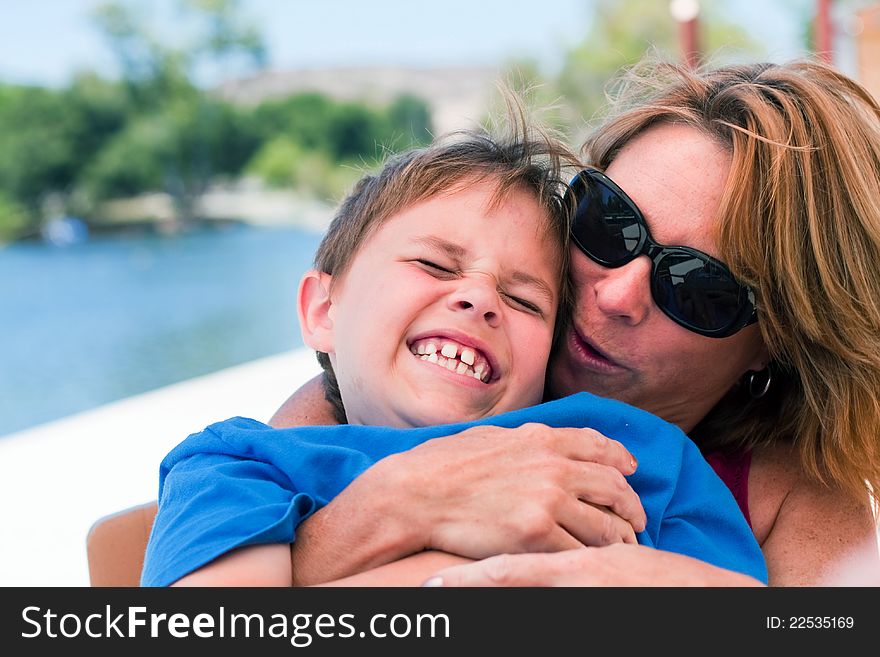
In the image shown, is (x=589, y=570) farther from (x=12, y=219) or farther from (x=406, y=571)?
(x=12, y=219)

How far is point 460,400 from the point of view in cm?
190

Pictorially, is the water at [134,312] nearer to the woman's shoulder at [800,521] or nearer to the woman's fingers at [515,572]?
the woman's shoulder at [800,521]

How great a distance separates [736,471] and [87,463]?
171 inches

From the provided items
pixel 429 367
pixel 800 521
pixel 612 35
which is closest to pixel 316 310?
pixel 429 367

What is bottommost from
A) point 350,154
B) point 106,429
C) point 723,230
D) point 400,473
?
point 400,473

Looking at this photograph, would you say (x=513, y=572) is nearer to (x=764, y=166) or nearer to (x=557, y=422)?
(x=557, y=422)

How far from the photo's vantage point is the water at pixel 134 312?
48.5 ft

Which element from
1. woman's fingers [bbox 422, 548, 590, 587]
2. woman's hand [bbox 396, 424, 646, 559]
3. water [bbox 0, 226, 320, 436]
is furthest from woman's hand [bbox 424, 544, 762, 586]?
water [bbox 0, 226, 320, 436]

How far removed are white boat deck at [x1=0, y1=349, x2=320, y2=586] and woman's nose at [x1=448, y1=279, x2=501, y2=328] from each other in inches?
107

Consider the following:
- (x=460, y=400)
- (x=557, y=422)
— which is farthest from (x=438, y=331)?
(x=557, y=422)

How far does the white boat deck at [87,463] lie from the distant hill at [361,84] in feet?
66.7

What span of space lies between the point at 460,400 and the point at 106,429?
4.79 meters

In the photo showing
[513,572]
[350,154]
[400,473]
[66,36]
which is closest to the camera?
[513,572]

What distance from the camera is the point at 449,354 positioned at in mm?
1903
